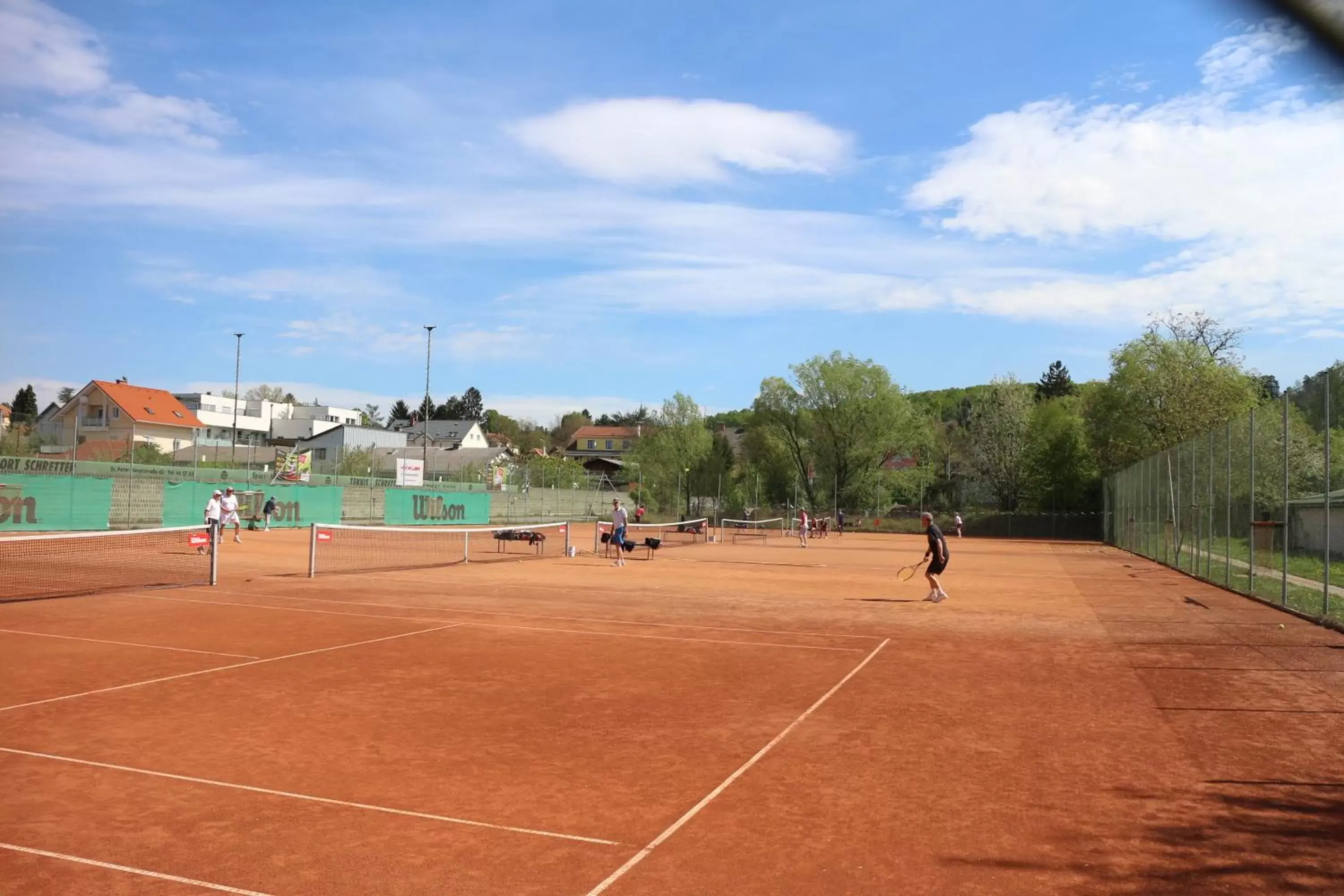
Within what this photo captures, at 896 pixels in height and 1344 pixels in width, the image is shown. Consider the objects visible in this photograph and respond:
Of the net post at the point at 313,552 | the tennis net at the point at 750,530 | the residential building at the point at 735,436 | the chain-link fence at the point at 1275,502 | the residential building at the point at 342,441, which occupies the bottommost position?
the tennis net at the point at 750,530

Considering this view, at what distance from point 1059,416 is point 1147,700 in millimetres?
72324

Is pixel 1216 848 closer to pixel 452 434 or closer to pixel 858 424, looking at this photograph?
pixel 858 424

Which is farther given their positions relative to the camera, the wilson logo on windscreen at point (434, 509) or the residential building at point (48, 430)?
the wilson logo on windscreen at point (434, 509)

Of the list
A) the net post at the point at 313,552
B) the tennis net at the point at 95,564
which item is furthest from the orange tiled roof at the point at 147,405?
the net post at the point at 313,552

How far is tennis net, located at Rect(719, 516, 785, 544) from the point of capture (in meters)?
48.2

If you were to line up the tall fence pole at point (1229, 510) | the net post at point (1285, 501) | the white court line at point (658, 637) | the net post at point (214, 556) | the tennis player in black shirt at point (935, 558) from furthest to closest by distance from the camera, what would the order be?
the tall fence pole at point (1229, 510) < the net post at point (214, 556) < the tennis player in black shirt at point (935, 558) < the net post at point (1285, 501) < the white court line at point (658, 637)

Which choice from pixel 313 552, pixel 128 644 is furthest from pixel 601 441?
pixel 128 644

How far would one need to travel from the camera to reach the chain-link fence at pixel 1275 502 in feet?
46.1

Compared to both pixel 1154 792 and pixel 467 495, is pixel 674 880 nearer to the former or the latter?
pixel 1154 792

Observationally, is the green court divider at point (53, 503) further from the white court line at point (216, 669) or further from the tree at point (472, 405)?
the tree at point (472, 405)

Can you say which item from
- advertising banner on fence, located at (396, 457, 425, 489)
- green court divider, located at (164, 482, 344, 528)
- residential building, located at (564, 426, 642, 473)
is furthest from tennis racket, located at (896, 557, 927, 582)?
residential building, located at (564, 426, 642, 473)

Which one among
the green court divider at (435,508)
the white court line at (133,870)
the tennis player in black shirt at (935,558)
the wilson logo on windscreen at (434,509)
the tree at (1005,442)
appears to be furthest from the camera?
the tree at (1005,442)

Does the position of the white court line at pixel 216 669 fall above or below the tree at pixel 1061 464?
below

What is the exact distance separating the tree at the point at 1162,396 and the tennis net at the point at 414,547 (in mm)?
40210
